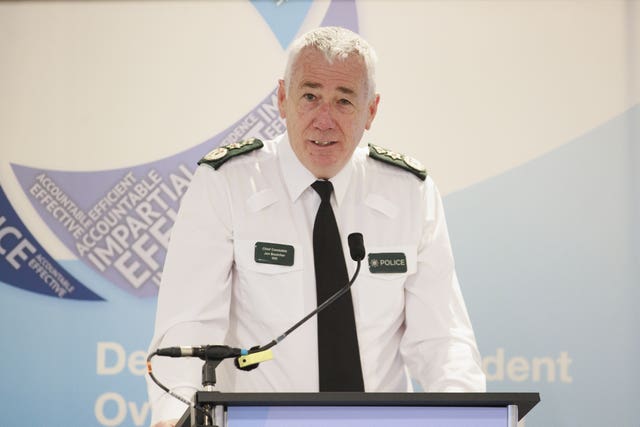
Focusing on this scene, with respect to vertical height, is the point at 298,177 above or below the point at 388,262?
above

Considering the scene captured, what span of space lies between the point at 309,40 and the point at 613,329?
156 cm

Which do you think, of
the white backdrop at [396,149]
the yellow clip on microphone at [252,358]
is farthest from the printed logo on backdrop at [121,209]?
the yellow clip on microphone at [252,358]

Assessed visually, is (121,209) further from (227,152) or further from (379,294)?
(379,294)

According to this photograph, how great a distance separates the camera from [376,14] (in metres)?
3.43

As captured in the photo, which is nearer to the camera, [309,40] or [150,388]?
[150,388]

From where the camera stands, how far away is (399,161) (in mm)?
2824

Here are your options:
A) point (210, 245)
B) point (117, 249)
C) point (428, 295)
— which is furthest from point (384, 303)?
point (117, 249)

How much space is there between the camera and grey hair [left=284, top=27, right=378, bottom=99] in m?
2.59

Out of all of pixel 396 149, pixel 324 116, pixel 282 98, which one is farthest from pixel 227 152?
pixel 396 149

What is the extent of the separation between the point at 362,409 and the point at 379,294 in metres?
0.98

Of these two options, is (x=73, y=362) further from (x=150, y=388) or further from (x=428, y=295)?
(x=428, y=295)

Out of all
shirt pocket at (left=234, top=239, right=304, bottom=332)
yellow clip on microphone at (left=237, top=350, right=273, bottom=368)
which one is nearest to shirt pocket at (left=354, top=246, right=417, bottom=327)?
shirt pocket at (left=234, top=239, right=304, bottom=332)

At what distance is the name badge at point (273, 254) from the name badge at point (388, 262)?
23 centimetres

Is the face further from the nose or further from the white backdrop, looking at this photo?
the white backdrop
